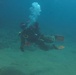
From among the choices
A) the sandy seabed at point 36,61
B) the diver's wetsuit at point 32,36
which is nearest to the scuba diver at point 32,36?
the diver's wetsuit at point 32,36

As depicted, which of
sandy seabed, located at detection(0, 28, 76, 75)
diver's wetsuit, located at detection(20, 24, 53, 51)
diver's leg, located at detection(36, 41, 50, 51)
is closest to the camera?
sandy seabed, located at detection(0, 28, 76, 75)

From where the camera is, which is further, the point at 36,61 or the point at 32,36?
the point at 32,36

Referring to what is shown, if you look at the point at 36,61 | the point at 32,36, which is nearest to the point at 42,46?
the point at 32,36

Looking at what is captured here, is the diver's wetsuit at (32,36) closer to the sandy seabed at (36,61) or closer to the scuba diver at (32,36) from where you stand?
the scuba diver at (32,36)

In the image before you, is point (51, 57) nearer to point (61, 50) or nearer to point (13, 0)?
point (61, 50)

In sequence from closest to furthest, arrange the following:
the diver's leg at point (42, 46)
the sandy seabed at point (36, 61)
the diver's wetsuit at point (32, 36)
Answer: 1. the sandy seabed at point (36, 61)
2. the diver's wetsuit at point (32, 36)
3. the diver's leg at point (42, 46)

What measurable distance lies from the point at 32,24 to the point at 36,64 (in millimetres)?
2749

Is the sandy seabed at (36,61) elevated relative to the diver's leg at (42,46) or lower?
lower

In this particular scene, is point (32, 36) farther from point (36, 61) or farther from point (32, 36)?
point (36, 61)

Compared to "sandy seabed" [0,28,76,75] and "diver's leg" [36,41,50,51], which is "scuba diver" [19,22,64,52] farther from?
"sandy seabed" [0,28,76,75]

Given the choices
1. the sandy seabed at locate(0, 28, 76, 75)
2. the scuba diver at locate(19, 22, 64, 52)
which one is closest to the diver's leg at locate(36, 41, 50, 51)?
the scuba diver at locate(19, 22, 64, 52)

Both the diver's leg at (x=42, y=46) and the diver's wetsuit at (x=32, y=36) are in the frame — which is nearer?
the diver's wetsuit at (x=32, y=36)

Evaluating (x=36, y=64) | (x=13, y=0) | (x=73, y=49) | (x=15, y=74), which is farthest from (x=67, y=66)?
(x=13, y=0)

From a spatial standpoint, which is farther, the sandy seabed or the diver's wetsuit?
the diver's wetsuit
